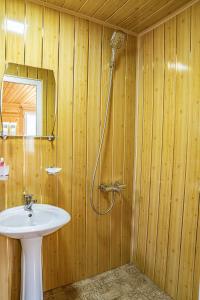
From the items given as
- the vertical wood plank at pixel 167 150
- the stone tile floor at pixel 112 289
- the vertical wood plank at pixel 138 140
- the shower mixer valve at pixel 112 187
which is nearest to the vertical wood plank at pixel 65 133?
the stone tile floor at pixel 112 289

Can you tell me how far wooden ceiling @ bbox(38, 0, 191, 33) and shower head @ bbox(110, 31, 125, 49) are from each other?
14cm

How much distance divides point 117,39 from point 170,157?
115 cm

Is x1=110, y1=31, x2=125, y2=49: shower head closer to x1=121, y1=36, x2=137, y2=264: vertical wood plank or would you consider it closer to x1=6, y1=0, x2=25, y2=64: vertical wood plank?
x1=121, y1=36, x2=137, y2=264: vertical wood plank

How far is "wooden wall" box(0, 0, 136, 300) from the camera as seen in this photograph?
1.72 metres

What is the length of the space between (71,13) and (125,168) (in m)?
1.50

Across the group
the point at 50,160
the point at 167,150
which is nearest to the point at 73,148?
the point at 50,160

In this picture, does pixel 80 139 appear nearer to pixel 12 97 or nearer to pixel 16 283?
pixel 12 97

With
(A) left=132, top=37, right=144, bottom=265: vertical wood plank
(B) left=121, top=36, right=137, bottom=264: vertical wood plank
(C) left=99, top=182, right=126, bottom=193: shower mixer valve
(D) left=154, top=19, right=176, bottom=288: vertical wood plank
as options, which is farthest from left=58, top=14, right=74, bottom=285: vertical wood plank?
(D) left=154, top=19, right=176, bottom=288: vertical wood plank

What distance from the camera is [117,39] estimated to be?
1969 mm

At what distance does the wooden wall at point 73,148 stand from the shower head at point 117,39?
0.09 m

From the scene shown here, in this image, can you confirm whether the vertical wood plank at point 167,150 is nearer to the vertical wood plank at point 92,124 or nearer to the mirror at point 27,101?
the vertical wood plank at point 92,124

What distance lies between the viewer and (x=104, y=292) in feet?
6.35


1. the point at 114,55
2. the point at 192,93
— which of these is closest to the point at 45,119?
the point at 114,55

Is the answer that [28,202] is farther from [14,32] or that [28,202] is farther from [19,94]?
[14,32]
